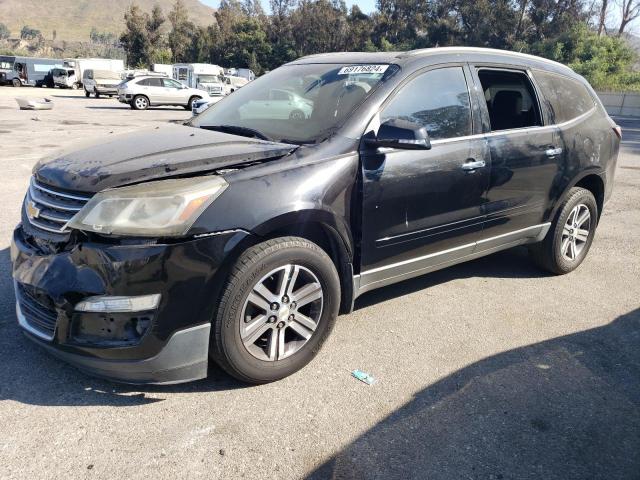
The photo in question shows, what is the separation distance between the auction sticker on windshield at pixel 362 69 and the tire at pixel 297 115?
41cm

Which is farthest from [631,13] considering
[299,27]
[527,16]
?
[299,27]

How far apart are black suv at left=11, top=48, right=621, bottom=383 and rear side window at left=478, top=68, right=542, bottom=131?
0.06 ft

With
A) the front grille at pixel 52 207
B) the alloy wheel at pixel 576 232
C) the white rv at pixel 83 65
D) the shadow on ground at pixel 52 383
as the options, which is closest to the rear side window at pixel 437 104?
the alloy wheel at pixel 576 232

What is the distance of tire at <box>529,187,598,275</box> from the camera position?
180 inches

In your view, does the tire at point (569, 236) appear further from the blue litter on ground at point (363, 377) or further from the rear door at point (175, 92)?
the rear door at point (175, 92)

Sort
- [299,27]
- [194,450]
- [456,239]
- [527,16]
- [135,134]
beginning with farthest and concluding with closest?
[299,27] → [527,16] → [456,239] → [135,134] → [194,450]

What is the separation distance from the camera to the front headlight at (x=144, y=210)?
8.08 feet

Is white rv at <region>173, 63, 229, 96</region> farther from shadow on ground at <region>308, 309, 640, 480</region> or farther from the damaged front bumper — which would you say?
shadow on ground at <region>308, 309, 640, 480</region>

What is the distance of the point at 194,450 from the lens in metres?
2.42

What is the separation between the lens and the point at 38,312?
2.71 m

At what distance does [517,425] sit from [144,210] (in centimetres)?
208

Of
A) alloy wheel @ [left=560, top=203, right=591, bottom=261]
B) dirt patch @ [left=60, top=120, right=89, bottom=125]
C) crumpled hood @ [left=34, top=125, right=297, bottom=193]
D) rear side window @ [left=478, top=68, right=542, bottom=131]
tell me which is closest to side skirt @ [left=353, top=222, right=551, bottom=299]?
alloy wheel @ [left=560, top=203, right=591, bottom=261]

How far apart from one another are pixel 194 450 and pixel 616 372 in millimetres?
2468

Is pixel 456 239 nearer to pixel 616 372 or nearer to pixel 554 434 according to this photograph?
pixel 616 372
